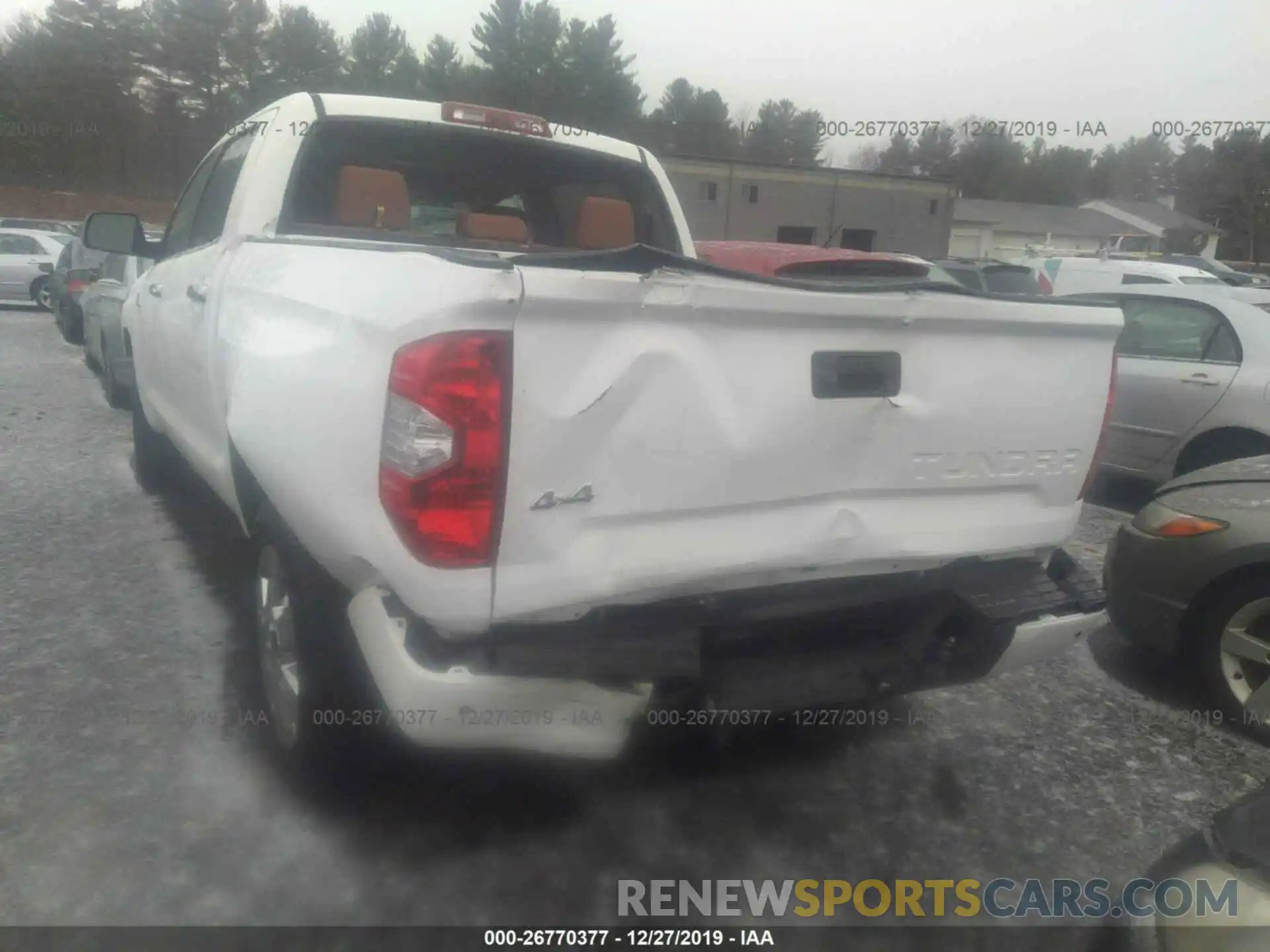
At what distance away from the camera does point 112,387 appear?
8414mm

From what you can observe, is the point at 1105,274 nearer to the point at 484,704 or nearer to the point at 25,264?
the point at 25,264

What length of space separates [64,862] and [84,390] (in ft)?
28.3

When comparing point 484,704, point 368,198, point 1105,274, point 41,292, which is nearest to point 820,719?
point 484,704

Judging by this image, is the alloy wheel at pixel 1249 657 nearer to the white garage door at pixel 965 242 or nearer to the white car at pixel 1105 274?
the white car at pixel 1105 274

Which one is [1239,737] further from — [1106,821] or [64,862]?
[64,862]

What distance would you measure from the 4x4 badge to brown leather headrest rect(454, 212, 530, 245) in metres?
2.40

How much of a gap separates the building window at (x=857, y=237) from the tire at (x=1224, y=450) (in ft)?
139

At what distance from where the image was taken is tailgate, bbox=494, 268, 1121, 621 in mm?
2111

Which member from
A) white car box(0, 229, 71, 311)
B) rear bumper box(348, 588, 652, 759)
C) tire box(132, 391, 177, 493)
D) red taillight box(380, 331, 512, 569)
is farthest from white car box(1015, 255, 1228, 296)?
red taillight box(380, 331, 512, 569)

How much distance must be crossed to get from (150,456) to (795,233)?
4328 cm

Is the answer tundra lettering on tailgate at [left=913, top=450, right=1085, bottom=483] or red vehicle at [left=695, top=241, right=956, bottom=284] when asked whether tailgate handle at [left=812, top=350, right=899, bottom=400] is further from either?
red vehicle at [left=695, top=241, right=956, bottom=284]

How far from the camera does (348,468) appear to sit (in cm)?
225

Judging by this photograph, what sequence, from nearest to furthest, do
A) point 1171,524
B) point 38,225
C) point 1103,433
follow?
1. point 1103,433
2. point 1171,524
3. point 38,225

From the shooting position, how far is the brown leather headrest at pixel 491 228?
429cm
